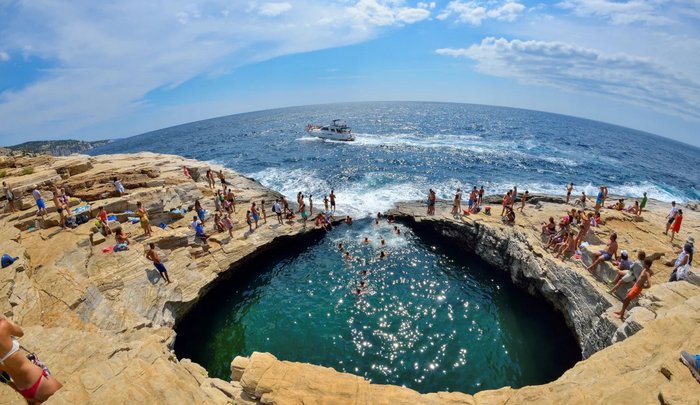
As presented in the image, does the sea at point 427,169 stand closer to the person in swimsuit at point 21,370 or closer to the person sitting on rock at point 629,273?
the person sitting on rock at point 629,273

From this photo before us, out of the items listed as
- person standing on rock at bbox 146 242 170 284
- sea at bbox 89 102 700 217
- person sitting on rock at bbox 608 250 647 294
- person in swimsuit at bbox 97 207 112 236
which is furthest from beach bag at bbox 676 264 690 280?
person in swimsuit at bbox 97 207 112 236

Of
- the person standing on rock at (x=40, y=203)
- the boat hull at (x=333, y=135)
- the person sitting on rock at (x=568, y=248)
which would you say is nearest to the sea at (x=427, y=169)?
the boat hull at (x=333, y=135)

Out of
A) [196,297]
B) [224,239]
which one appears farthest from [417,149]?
[196,297]

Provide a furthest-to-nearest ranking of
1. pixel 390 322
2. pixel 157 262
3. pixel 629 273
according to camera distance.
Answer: pixel 390 322, pixel 157 262, pixel 629 273

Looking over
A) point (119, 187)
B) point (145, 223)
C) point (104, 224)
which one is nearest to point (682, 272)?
point (145, 223)

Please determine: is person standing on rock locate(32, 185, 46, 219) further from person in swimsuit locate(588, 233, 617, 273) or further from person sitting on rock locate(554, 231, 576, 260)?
person in swimsuit locate(588, 233, 617, 273)

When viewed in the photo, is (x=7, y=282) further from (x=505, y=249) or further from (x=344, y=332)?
(x=505, y=249)

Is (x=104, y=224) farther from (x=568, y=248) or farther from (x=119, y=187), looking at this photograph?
(x=568, y=248)
